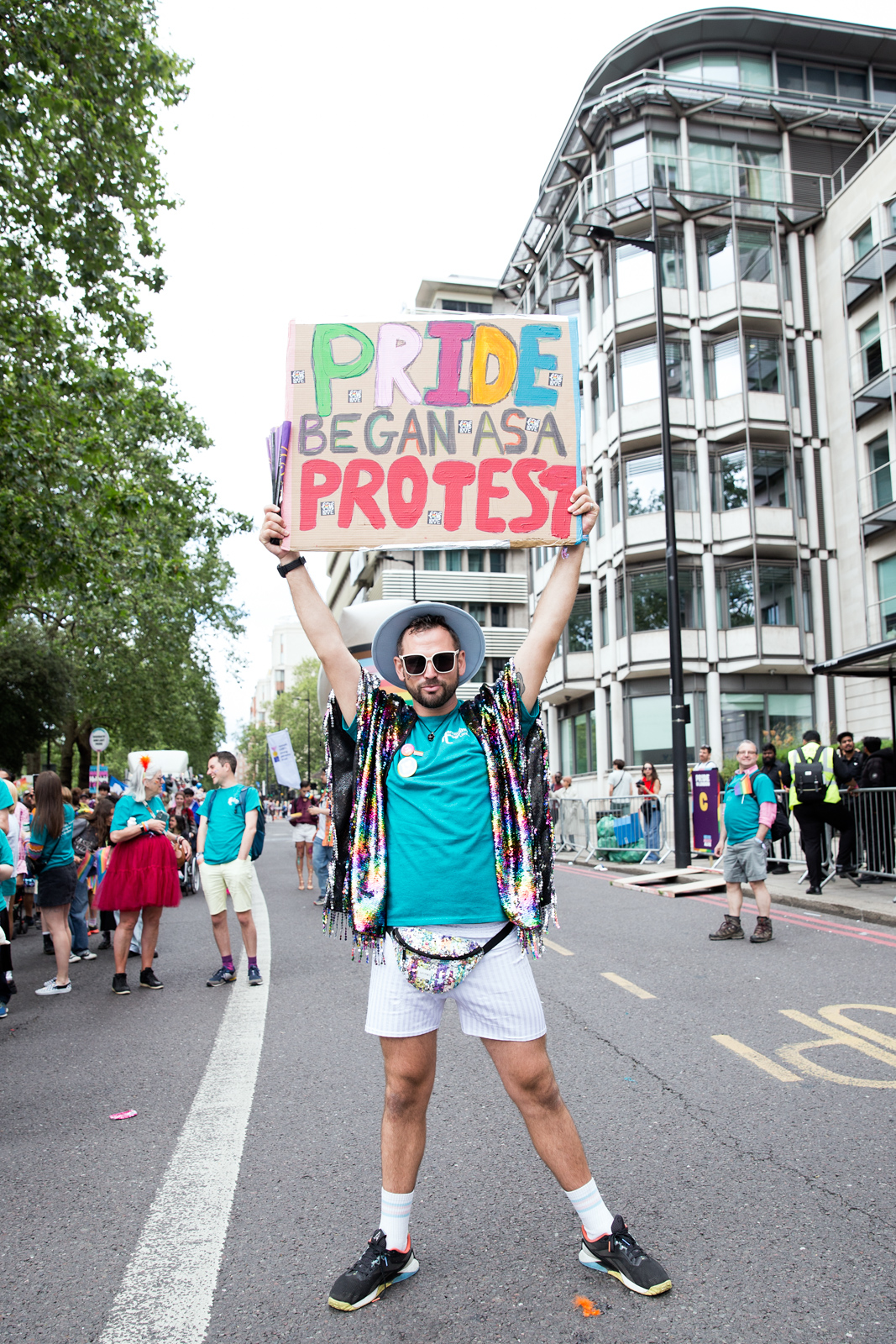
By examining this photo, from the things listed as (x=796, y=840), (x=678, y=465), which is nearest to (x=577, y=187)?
(x=678, y=465)

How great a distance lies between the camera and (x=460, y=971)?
2992 mm

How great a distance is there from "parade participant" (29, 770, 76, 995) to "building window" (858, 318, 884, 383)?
1079 inches

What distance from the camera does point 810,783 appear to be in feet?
42.9

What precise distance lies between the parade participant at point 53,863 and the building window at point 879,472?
26.1 meters

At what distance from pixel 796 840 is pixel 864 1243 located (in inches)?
592

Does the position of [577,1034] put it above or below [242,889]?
below

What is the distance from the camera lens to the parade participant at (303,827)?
690 inches

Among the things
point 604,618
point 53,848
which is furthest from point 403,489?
point 604,618

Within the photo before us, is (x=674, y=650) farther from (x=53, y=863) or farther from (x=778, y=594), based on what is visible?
(x=778, y=594)

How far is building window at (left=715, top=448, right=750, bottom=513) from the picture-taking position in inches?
1268

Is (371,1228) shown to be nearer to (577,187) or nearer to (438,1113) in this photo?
(438,1113)

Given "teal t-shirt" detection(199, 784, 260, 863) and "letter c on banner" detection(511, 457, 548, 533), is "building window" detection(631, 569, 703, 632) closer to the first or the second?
"teal t-shirt" detection(199, 784, 260, 863)

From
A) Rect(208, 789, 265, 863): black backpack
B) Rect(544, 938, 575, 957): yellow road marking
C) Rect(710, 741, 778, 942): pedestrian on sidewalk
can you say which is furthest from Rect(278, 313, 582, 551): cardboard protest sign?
Rect(710, 741, 778, 942): pedestrian on sidewalk

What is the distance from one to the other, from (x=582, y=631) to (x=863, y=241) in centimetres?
1431
